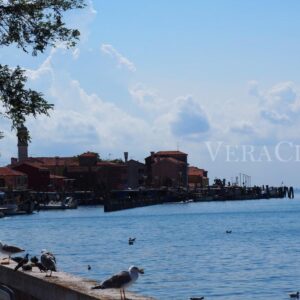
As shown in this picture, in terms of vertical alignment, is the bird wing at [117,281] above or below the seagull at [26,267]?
below

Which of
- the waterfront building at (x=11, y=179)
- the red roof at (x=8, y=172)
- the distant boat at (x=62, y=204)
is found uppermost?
the red roof at (x=8, y=172)

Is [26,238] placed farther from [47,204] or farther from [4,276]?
[47,204]

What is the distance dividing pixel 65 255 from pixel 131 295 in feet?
154

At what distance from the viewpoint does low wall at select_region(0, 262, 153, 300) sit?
14.9m

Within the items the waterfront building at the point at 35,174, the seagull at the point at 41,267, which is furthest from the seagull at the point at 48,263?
the waterfront building at the point at 35,174

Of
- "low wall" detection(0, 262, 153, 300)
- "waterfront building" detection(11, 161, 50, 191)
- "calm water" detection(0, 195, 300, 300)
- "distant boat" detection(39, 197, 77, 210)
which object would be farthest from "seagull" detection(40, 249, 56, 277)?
"waterfront building" detection(11, 161, 50, 191)

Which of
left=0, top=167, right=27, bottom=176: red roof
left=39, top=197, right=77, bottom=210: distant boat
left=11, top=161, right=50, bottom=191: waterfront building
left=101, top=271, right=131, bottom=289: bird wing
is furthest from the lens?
left=11, top=161, right=50, bottom=191: waterfront building

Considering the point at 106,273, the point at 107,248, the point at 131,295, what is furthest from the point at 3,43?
the point at 107,248

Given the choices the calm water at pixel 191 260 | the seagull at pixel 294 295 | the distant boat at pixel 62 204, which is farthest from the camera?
the distant boat at pixel 62 204

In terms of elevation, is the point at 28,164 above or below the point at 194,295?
above

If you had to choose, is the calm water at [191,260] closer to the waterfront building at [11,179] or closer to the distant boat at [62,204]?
the distant boat at [62,204]

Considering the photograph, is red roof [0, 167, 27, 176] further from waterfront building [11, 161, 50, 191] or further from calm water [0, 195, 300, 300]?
calm water [0, 195, 300, 300]

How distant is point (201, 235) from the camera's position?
87.8 m

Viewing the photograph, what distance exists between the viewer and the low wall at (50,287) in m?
14.9
